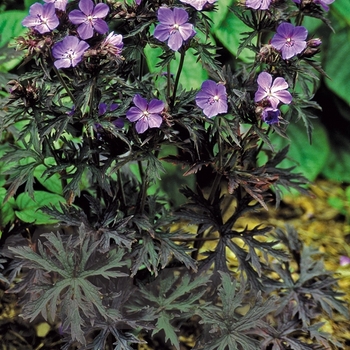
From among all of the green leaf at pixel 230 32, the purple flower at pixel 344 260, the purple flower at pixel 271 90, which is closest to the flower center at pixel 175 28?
the purple flower at pixel 271 90

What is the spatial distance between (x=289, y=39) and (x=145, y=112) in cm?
36

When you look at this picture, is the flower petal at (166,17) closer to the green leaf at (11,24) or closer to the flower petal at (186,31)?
the flower petal at (186,31)

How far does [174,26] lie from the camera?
4.14 feet

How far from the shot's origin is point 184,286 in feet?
5.04

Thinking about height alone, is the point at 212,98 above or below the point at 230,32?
above

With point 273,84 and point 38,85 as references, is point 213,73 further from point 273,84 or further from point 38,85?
point 38,85

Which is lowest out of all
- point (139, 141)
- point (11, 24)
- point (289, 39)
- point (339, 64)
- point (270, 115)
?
point (339, 64)

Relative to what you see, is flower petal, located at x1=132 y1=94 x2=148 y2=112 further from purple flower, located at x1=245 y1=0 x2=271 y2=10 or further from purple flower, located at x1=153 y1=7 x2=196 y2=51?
purple flower, located at x1=245 y1=0 x2=271 y2=10

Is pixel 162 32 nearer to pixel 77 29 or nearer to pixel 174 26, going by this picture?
pixel 174 26

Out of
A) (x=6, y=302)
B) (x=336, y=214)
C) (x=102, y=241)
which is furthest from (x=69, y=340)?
(x=336, y=214)

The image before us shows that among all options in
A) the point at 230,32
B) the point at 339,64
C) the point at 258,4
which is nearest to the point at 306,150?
the point at 339,64

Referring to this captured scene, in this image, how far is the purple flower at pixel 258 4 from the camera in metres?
1.33

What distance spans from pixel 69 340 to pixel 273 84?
0.80 metres

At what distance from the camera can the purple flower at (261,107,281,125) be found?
51.3 inches
